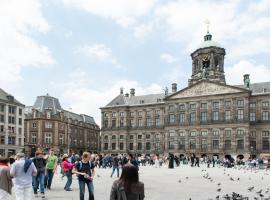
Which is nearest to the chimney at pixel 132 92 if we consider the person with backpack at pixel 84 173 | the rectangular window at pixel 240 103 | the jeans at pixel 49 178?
the rectangular window at pixel 240 103

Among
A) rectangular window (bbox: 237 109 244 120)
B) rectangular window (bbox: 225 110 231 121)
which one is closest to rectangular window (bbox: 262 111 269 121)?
rectangular window (bbox: 237 109 244 120)

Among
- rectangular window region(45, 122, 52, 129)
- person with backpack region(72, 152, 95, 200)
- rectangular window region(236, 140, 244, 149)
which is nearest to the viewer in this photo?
person with backpack region(72, 152, 95, 200)

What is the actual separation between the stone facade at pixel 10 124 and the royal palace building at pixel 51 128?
249 inches

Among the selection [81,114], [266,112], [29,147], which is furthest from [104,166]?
[81,114]

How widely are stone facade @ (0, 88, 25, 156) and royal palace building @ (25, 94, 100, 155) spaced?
6322 millimetres

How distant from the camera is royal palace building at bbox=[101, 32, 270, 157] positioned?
79750mm

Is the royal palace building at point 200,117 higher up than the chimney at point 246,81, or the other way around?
the chimney at point 246,81

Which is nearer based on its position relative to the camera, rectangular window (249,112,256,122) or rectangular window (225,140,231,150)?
rectangular window (225,140,231,150)

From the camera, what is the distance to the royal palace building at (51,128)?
9569 cm

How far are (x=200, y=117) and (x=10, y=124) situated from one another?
126 feet

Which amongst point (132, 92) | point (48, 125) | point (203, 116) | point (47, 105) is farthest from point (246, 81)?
point (47, 105)

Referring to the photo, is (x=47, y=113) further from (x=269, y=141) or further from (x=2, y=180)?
(x=2, y=180)

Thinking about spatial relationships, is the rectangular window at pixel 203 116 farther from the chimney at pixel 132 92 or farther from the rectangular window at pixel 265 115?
the chimney at pixel 132 92

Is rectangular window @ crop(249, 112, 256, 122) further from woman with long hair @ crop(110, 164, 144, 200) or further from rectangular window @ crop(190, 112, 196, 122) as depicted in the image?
woman with long hair @ crop(110, 164, 144, 200)
